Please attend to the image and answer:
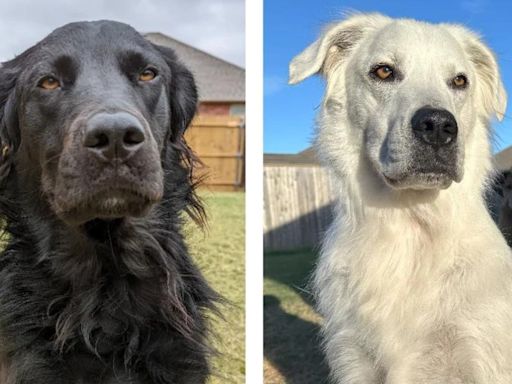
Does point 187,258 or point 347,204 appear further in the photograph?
point 347,204

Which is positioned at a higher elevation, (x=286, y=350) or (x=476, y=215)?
(x=476, y=215)

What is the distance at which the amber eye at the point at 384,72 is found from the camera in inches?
87.1

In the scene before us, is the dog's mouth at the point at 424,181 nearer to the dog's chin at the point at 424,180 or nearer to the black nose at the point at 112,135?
the dog's chin at the point at 424,180

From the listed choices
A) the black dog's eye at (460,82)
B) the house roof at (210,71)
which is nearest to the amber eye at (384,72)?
the black dog's eye at (460,82)

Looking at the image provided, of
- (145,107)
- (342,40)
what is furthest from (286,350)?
(145,107)

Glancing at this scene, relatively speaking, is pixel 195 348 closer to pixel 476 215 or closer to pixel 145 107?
pixel 145 107

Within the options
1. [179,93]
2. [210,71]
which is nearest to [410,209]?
[179,93]

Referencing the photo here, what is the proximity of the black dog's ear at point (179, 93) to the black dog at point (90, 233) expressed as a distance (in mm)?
20

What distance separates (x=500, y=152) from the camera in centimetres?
251

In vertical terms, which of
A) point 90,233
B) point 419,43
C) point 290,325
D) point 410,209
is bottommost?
point 290,325

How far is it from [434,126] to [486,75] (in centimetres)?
54

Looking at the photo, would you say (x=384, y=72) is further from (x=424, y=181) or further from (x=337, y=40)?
(x=424, y=181)

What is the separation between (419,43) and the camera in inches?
85.7

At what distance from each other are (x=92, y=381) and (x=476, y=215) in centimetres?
131
